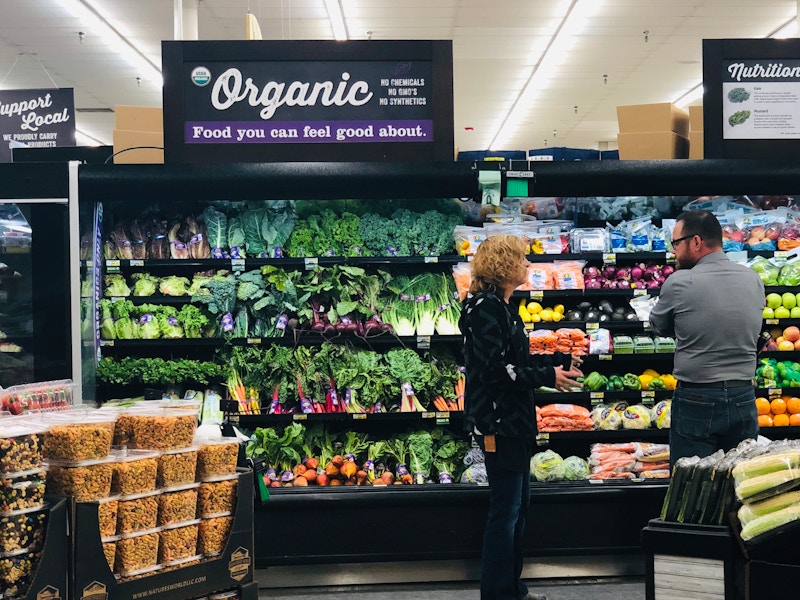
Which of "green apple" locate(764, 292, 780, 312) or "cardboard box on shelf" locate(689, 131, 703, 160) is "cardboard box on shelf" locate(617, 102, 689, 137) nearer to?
"cardboard box on shelf" locate(689, 131, 703, 160)

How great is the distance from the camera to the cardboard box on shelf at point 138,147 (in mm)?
4973

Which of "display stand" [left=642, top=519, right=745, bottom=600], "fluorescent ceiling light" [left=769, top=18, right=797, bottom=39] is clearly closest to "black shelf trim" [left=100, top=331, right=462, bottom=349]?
"display stand" [left=642, top=519, right=745, bottom=600]

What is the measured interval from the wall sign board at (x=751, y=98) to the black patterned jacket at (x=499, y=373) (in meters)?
1.81

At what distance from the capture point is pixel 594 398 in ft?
16.8

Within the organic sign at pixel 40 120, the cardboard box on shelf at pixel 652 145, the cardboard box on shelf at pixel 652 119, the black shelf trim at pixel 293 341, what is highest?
the organic sign at pixel 40 120

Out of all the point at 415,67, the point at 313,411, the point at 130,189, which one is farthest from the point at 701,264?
the point at 130,189

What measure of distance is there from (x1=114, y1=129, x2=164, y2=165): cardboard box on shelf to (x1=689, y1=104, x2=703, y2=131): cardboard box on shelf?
3144 mm

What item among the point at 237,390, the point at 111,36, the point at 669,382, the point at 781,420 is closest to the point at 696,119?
the point at 669,382

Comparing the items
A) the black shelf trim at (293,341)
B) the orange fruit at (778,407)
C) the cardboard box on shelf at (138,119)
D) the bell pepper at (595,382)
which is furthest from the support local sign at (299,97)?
the orange fruit at (778,407)

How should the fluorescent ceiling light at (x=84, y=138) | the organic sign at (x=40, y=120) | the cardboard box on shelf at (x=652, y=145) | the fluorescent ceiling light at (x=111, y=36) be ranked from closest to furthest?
the cardboard box on shelf at (x=652, y=145), the organic sign at (x=40, y=120), the fluorescent ceiling light at (x=111, y=36), the fluorescent ceiling light at (x=84, y=138)

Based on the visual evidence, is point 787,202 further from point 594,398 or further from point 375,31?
point 375,31

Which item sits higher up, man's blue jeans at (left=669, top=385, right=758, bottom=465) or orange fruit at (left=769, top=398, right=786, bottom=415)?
man's blue jeans at (left=669, top=385, right=758, bottom=465)

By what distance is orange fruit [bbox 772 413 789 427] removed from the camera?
16.9ft

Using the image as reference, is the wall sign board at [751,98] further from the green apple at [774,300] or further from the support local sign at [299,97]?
the support local sign at [299,97]
